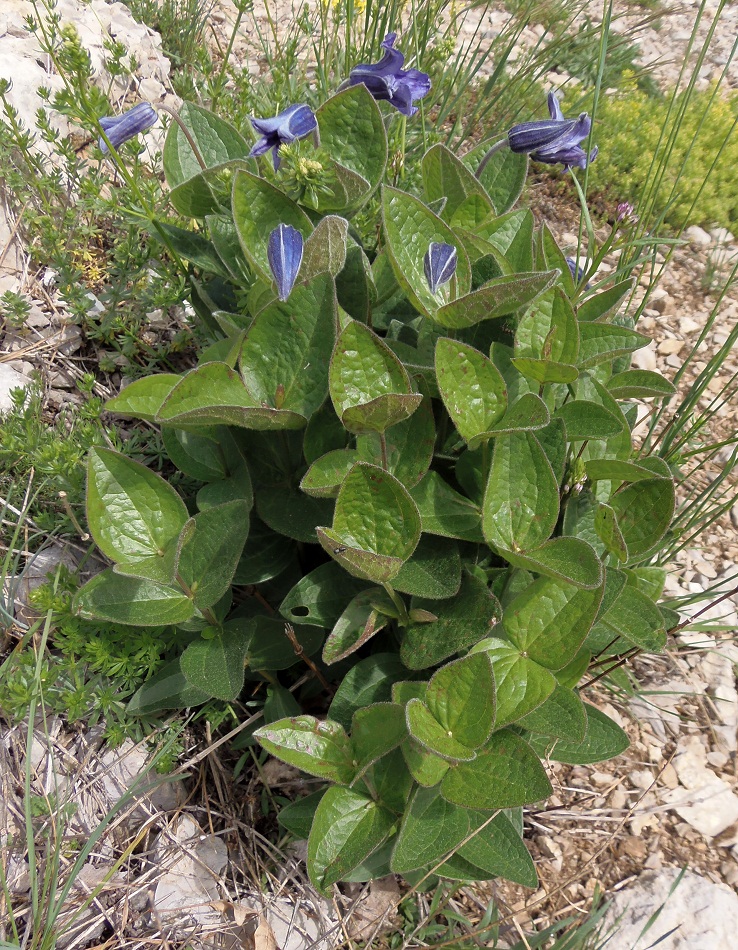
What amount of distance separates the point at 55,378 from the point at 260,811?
4.44 ft

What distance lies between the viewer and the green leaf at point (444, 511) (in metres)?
1.48

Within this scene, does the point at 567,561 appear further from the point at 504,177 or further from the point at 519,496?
the point at 504,177

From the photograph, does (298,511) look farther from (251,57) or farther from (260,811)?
(251,57)

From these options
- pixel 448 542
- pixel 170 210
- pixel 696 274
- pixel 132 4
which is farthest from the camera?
pixel 696 274

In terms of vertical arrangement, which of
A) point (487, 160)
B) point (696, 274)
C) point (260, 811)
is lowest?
point (260, 811)

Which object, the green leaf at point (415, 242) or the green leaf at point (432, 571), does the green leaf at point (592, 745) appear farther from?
the green leaf at point (415, 242)

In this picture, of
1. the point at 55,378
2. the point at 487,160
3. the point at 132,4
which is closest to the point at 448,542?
the point at 487,160

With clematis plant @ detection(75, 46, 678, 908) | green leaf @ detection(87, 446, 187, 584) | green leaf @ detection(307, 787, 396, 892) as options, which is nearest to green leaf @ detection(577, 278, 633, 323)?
clematis plant @ detection(75, 46, 678, 908)

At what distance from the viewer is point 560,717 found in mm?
1414

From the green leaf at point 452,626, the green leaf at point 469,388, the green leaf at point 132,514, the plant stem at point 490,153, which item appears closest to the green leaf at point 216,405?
the green leaf at point 132,514

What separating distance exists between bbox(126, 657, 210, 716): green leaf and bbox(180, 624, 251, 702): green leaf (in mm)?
107

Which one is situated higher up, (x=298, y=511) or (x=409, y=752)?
(x=298, y=511)

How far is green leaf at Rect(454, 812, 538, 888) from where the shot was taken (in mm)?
1412

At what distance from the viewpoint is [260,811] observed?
6.03ft
